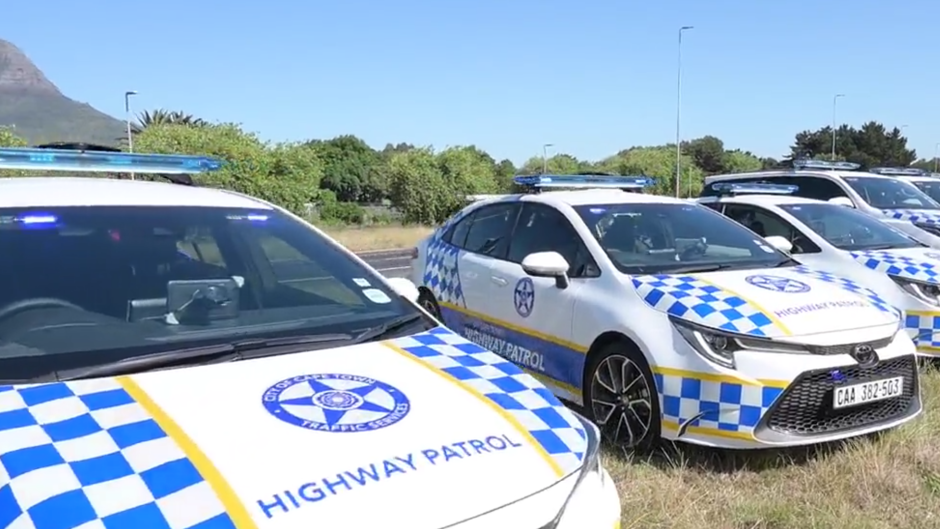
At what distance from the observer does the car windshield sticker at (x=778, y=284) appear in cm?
431

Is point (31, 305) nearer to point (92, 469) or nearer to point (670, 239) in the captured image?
point (92, 469)

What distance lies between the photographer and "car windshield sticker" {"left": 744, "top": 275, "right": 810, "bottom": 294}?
4.31m

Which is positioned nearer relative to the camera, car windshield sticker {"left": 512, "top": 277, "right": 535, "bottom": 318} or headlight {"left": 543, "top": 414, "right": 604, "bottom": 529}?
headlight {"left": 543, "top": 414, "right": 604, "bottom": 529}

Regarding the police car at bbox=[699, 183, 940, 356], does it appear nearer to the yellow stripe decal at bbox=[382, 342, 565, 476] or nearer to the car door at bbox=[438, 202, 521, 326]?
the car door at bbox=[438, 202, 521, 326]

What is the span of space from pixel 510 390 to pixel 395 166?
39777mm

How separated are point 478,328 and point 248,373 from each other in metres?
3.43

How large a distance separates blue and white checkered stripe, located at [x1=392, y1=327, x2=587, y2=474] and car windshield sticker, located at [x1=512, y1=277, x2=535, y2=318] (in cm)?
224

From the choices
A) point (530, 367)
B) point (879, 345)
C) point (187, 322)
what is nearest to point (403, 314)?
point (187, 322)

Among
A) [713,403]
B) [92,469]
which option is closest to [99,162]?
[92,469]

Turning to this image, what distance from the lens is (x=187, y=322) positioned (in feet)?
8.66

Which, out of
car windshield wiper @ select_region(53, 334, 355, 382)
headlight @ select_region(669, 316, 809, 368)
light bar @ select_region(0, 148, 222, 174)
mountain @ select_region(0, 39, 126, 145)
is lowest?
headlight @ select_region(669, 316, 809, 368)

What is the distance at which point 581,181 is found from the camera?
23.5ft

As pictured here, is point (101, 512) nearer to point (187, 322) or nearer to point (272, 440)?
point (272, 440)

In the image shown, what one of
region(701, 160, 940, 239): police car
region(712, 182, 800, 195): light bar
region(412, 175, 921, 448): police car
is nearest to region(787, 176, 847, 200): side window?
region(701, 160, 940, 239): police car
